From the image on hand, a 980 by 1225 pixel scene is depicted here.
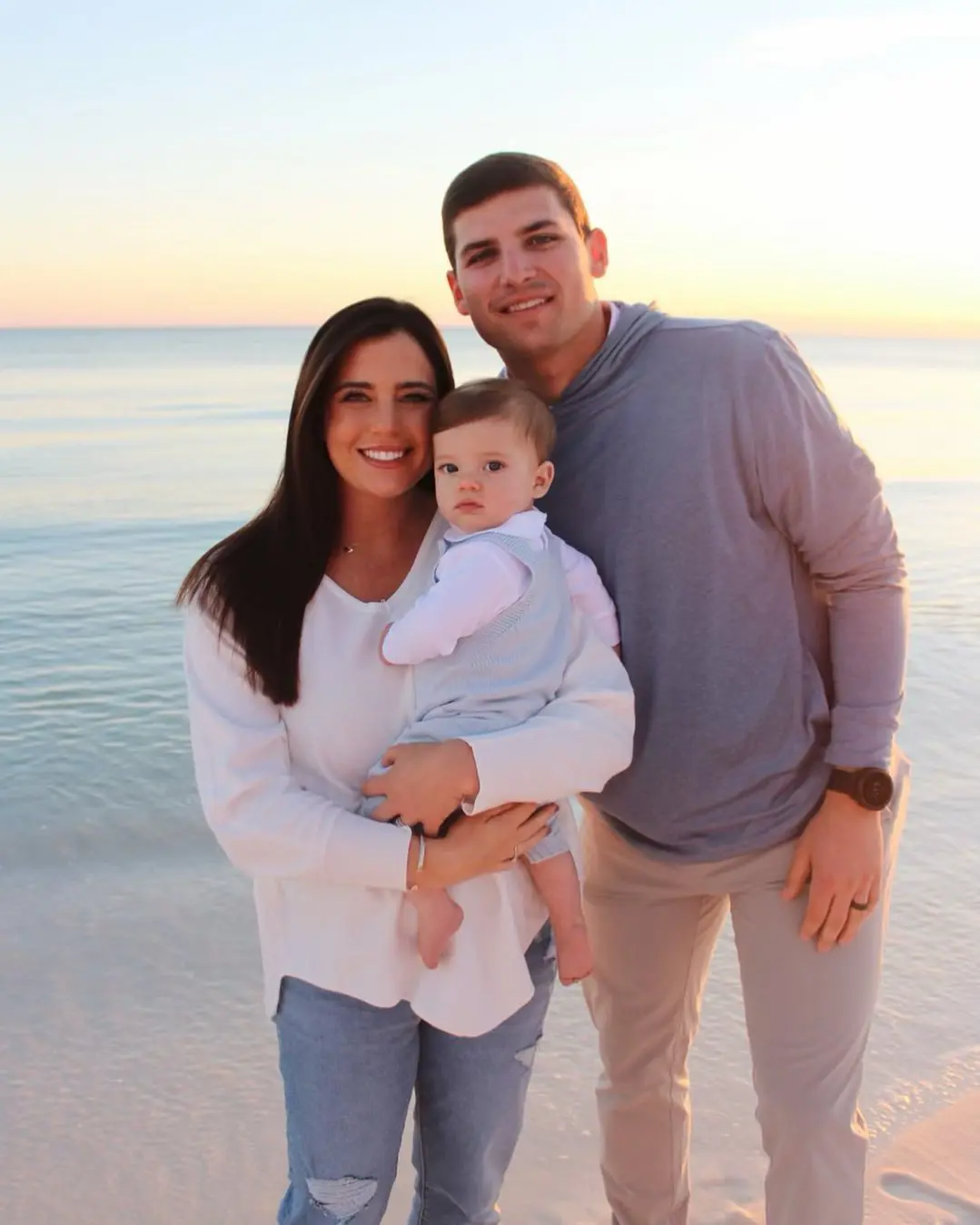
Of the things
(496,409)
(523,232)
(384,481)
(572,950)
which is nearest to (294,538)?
(384,481)

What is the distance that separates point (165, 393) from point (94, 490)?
19190mm

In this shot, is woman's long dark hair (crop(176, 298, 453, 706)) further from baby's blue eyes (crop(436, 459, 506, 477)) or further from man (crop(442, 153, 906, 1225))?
man (crop(442, 153, 906, 1225))

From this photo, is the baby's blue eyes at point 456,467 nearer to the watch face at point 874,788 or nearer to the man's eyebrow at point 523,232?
the man's eyebrow at point 523,232

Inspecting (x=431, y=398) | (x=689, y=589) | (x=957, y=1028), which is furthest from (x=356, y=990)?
(x=957, y=1028)

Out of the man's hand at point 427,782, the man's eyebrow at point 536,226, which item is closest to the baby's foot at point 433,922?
the man's hand at point 427,782

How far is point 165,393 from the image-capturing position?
33.5 meters

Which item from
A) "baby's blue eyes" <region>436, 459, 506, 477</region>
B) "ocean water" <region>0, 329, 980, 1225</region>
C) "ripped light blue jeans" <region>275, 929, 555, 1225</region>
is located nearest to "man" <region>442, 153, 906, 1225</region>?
"baby's blue eyes" <region>436, 459, 506, 477</region>

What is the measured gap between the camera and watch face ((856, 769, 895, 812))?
246 cm

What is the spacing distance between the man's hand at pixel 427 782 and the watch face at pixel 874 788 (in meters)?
0.83

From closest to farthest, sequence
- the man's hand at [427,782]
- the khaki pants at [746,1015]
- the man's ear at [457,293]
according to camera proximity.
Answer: the man's hand at [427,782] < the khaki pants at [746,1015] < the man's ear at [457,293]

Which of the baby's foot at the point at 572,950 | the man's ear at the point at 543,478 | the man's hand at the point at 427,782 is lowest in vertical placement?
the baby's foot at the point at 572,950

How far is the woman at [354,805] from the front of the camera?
2176mm

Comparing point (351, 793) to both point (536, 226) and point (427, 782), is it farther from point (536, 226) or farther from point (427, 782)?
point (536, 226)

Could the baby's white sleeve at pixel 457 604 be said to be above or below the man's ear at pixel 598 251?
below
